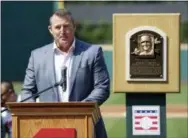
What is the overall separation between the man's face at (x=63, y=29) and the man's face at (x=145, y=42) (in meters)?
1.17

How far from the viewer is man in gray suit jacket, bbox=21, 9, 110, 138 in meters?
5.98

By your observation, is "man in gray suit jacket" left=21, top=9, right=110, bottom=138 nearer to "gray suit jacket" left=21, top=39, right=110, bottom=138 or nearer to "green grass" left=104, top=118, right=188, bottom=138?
"gray suit jacket" left=21, top=39, right=110, bottom=138

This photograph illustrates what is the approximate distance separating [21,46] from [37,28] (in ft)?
4.06

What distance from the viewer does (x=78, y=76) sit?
605 centimetres

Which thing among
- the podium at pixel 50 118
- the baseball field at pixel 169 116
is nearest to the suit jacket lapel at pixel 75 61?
the podium at pixel 50 118

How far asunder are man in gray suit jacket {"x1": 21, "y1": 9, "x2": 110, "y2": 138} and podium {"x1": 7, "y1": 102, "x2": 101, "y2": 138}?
83 centimetres

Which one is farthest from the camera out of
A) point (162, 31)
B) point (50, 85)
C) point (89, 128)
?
point (162, 31)

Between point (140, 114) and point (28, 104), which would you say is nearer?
point (28, 104)

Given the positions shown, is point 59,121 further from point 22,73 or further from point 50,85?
point 22,73

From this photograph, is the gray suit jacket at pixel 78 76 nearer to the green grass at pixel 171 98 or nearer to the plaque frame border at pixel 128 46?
the plaque frame border at pixel 128 46

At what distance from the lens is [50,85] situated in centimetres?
602

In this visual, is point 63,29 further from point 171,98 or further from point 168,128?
point 171,98

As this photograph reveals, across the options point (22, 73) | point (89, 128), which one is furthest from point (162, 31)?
point (22, 73)

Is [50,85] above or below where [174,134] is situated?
above
